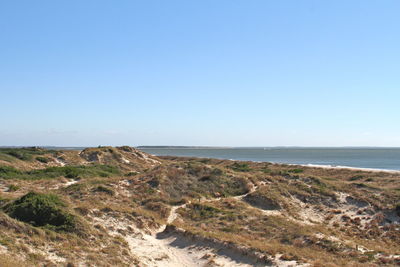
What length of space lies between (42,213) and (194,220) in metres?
10.6

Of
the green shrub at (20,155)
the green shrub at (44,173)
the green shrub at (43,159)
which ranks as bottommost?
the green shrub at (44,173)

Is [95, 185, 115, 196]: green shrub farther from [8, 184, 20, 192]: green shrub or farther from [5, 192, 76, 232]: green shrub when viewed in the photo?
[5, 192, 76, 232]: green shrub

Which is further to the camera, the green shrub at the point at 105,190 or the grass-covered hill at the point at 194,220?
the green shrub at the point at 105,190

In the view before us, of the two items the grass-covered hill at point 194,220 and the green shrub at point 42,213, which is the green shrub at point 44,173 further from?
the green shrub at point 42,213

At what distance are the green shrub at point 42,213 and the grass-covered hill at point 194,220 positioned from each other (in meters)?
0.05

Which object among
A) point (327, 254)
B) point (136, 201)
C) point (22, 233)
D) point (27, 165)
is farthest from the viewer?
point (27, 165)

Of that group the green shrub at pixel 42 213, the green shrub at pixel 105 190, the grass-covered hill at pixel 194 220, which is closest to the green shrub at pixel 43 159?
the grass-covered hill at pixel 194 220

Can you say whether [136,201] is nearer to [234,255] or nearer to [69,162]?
[234,255]

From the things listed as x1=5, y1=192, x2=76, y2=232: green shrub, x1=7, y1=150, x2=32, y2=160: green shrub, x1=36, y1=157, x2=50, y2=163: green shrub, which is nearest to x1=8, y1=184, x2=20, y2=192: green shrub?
x1=5, y1=192, x2=76, y2=232: green shrub

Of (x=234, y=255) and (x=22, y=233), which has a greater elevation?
(x=22, y=233)

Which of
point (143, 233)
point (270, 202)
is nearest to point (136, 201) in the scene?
point (143, 233)

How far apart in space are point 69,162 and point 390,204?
48.3 metres

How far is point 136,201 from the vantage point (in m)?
28.6

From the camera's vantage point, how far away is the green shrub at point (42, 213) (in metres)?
17.4
